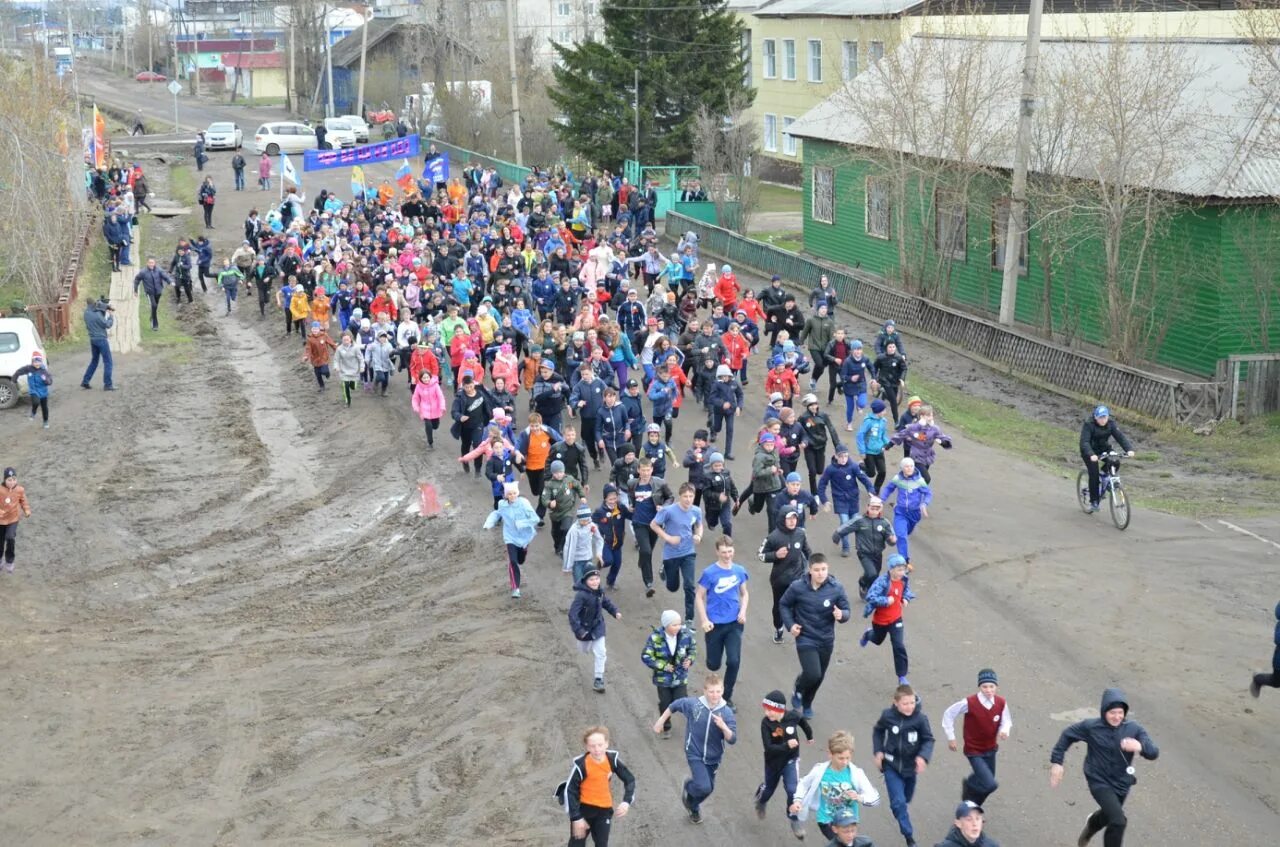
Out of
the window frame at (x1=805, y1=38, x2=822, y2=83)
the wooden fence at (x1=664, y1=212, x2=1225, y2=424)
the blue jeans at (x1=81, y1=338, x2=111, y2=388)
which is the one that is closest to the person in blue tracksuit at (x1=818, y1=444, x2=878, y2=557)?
the wooden fence at (x1=664, y1=212, x2=1225, y2=424)

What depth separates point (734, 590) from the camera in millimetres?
14078

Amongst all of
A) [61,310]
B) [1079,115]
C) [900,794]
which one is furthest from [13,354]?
[900,794]

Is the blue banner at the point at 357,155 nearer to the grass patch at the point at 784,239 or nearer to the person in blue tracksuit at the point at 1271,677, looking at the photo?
the grass patch at the point at 784,239

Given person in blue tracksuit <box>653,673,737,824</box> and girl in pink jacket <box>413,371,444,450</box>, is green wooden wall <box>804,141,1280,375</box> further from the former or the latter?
person in blue tracksuit <box>653,673,737,824</box>

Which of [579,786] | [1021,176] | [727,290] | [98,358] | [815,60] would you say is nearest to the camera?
[579,786]

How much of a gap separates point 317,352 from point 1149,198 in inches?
598

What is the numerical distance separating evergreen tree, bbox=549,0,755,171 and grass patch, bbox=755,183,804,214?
395 cm

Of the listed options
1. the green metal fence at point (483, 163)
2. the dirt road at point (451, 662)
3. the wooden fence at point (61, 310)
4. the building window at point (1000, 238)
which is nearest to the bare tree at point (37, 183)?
the wooden fence at point (61, 310)

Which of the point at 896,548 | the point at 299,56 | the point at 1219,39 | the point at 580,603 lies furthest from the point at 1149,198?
the point at 299,56

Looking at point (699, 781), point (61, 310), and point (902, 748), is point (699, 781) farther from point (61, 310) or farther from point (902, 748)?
point (61, 310)

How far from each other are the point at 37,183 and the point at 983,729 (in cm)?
3230

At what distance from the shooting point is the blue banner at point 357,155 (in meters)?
45.9

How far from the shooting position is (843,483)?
18047 mm

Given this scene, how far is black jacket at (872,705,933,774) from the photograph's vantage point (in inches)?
459
